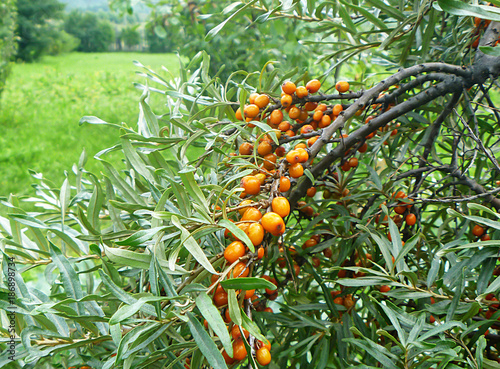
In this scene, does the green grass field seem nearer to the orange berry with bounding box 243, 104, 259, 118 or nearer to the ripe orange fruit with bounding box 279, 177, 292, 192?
the orange berry with bounding box 243, 104, 259, 118

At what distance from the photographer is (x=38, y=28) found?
11.0 m

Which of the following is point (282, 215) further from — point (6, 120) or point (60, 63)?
point (60, 63)

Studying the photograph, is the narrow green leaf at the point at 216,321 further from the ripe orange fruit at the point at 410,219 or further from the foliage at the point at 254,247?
the ripe orange fruit at the point at 410,219

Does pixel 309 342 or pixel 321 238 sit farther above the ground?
pixel 321 238

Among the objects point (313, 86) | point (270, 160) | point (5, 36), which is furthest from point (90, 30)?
point (270, 160)

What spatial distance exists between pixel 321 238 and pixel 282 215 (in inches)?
17.2

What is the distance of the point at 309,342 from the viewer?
77cm

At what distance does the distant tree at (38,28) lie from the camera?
10531mm

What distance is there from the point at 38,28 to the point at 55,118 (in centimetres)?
778

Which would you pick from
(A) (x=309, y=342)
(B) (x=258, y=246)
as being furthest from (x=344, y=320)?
(B) (x=258, y=246)

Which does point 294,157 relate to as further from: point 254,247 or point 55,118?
point 55,118

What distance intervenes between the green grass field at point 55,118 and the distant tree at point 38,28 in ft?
7.25

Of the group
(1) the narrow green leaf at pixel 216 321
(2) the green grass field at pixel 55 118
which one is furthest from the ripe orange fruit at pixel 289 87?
(2) the green grass field at pixel 55 118

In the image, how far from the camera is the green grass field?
371 centimetres
